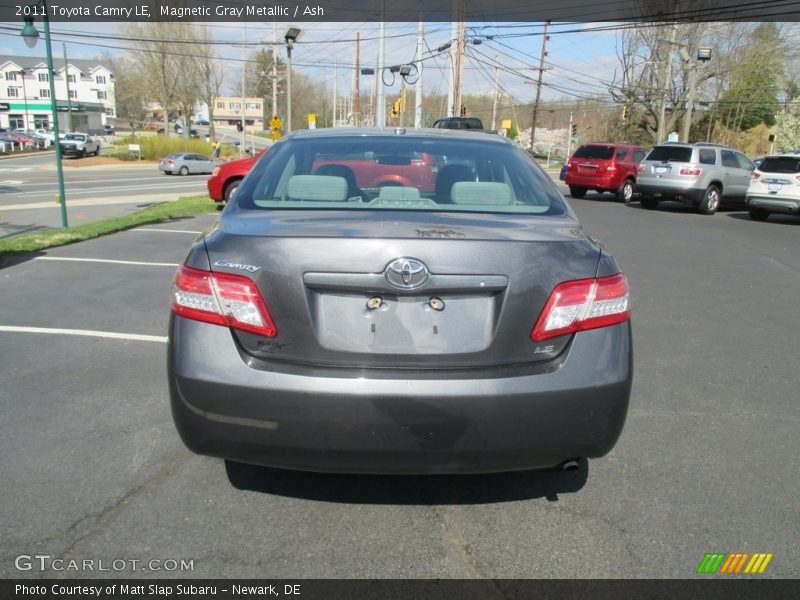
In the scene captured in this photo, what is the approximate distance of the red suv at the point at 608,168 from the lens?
2092 centimetres

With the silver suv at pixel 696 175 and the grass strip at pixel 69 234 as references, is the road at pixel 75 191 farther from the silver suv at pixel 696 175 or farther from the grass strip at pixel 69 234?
the silver suv at pixel 696 175

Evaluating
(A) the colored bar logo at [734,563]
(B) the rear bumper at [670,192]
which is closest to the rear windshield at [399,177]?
(A) the colored bar logo at [734,563]

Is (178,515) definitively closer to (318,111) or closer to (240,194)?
(240,194)

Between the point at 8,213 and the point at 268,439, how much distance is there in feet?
69.4

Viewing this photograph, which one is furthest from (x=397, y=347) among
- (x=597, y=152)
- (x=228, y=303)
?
(x=597, y=152)

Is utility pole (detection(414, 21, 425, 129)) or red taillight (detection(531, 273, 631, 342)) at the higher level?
utility pole (detection(414, 21, 425, 129))

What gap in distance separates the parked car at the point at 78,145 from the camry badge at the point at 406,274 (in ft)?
192

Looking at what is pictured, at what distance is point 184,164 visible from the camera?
45.2 meters

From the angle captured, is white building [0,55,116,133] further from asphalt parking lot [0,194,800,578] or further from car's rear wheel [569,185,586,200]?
asphalt parking lot [0,194,800,578]

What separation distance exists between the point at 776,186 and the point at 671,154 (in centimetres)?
307

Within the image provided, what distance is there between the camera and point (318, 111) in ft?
359

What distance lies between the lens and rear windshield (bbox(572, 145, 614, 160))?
→ 21.1m

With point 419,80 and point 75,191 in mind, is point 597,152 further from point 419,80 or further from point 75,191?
point 75,191

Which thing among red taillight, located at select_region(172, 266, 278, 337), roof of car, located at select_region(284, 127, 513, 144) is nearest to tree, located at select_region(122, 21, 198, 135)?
roof of car, located at select_region(284, 127, 513, 144)
